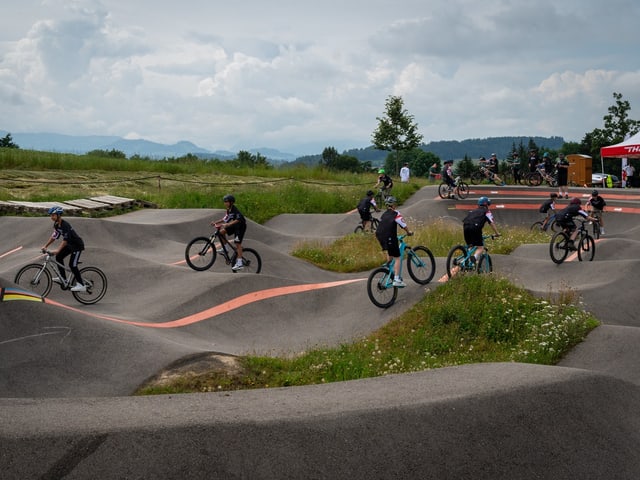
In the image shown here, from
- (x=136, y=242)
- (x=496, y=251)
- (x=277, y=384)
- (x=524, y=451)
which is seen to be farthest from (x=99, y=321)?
(x=496, y=251)

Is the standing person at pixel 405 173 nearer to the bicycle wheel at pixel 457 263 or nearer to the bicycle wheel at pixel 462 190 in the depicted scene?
the bicycle wheel at pixel 462 190

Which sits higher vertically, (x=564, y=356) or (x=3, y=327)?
(x=3, y=327)

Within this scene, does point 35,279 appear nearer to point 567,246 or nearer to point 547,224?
point 567,246

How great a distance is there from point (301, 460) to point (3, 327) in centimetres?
637

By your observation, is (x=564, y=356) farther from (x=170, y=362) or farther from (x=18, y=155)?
(x=18, y=155)

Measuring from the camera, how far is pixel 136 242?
21016 mm

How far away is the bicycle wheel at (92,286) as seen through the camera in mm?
14391

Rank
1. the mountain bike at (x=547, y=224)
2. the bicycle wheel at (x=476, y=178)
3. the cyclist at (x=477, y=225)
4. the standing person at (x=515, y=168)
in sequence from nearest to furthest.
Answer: the cyclist at (x=477, y=225), the mountain bike at (x=547, y=224), the standing person at (x=515, y=168), the bicycle wheel at (x=476, y=178)

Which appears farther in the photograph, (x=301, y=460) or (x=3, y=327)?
(x=3, y=327)

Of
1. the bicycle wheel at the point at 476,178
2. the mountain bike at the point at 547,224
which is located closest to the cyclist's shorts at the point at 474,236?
the mountain bike at the point at 547,224

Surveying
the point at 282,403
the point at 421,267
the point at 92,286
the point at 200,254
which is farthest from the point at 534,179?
the point at 282,403

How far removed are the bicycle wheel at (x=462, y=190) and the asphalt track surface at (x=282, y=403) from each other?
1838 centimetres

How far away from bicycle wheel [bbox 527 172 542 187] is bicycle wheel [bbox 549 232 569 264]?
2155 centimetres

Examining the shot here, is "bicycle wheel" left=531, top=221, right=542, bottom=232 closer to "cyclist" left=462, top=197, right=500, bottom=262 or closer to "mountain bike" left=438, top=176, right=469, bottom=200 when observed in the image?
"mountain bike" left=438, top=176, right=469, bottom=200
